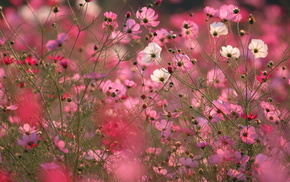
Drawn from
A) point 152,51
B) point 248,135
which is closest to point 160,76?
point 152,51

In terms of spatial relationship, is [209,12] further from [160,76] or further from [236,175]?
[236,175]

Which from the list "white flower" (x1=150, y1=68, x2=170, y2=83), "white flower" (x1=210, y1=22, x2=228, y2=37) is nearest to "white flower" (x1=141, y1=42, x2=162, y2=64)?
"white flower" (x1=150, y1=68, x2=170, y2=83)

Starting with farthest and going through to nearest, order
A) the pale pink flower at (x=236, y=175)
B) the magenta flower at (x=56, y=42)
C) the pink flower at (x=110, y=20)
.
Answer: the pink flower at (x=110, y=20), the pale pink flower at (x=236, y=175), the magenta flower at (x=56, y=42)

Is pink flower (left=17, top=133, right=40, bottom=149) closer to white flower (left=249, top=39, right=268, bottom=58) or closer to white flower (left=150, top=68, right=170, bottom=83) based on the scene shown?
white flower (left=150, top=68, right=170, bottom=83)

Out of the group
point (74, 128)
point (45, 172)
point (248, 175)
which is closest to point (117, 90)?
point (74, 128)

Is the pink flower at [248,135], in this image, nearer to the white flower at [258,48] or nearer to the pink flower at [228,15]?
the white flower at [258,48]

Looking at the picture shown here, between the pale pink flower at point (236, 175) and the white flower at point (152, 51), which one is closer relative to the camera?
the pale pink flower at point (236, 175)

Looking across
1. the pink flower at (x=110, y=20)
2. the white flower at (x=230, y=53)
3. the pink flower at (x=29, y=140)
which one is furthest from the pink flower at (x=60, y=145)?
the white flower at (x=230, y=53)

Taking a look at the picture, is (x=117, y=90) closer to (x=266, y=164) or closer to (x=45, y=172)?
(x=45, y=172)
